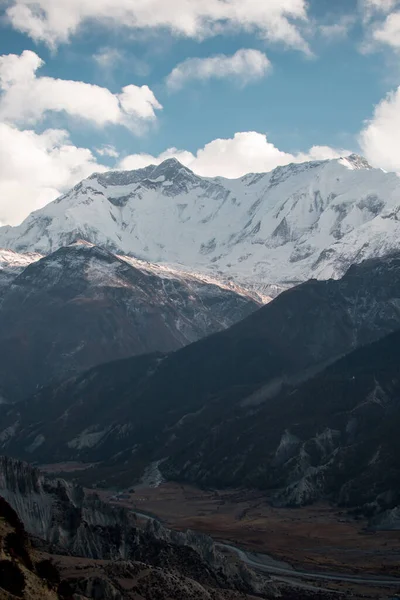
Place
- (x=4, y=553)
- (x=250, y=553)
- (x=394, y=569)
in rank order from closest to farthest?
(x=4, y=553)
(x=394, y=569)
(x=250, y=553)

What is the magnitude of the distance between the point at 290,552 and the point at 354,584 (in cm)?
3647

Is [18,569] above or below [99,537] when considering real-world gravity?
above

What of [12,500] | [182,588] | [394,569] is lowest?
[394,569]

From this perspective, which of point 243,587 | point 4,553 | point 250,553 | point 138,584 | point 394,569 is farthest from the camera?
point 250,553

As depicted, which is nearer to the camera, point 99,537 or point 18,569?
point 18,569

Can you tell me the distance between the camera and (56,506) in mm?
142000

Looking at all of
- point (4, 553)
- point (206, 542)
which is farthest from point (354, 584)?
point (4, 553)

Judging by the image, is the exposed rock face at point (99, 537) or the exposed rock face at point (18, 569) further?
the exposed rock face at point (99, 537)

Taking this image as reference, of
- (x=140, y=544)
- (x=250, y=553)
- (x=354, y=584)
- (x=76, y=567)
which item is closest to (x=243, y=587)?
(x=140, y=544)

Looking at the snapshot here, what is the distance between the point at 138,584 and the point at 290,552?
90407mm

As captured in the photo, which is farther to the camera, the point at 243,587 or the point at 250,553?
the point at 250,553

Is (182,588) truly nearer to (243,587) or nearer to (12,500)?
(243,587)

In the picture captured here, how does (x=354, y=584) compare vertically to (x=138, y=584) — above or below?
A: below

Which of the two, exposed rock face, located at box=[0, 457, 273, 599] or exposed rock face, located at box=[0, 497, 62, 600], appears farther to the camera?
exposed rock face, located at box=[0, 457, 273, 599]
